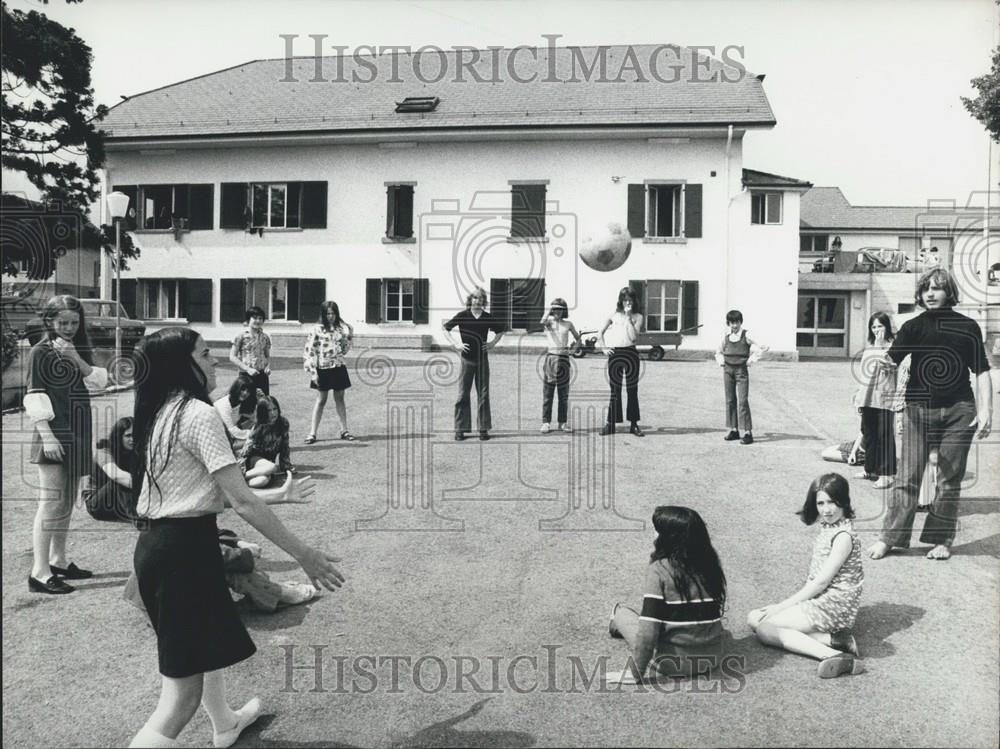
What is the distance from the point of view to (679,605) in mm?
4211

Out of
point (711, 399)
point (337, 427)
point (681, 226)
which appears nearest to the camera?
point (337, 427)

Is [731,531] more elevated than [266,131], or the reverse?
[266,131]

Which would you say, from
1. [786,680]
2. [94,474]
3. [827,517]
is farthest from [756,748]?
[94,474]

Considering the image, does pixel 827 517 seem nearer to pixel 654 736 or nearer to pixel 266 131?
pixel 654 736

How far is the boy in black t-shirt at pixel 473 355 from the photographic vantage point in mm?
10336

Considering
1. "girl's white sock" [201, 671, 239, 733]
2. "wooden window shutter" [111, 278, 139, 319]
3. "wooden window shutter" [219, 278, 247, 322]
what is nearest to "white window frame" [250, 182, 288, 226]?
"wooden window shutter" [219, 278, 247, 322]

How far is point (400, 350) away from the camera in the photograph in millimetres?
26078

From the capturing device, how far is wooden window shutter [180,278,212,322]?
27062 millimetres

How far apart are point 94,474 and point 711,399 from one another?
10987 mm

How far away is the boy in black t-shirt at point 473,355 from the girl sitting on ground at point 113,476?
4883 mm

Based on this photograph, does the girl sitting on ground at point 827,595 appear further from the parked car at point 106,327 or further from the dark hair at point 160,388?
the parked car at point 106,327

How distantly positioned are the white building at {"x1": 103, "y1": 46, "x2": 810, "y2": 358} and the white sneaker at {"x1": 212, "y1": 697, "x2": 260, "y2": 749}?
74.2ft

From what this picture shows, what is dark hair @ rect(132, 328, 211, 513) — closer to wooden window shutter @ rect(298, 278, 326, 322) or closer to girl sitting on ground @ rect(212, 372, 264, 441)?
girl sitting on ground @ rect(212, 372, 264, 441)
